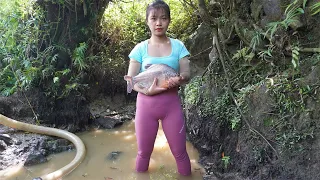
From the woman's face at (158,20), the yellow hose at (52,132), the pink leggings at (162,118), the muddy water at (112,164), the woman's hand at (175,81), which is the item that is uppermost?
the woman's face at (158,20)

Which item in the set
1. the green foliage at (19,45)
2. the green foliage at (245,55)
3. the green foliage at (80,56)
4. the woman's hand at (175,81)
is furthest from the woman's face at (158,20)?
the green foliage at (19,45)

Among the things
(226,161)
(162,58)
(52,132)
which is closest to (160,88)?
(162,58)

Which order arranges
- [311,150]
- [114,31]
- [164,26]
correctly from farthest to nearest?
1. [114,31]
2. [164,26]
3. [311,150]

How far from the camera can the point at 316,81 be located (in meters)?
2.84

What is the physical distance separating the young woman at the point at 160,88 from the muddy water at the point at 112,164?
59 centimetres

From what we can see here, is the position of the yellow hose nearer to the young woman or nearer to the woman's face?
the young woman

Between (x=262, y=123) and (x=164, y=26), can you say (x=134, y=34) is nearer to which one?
(x=164, y=26)

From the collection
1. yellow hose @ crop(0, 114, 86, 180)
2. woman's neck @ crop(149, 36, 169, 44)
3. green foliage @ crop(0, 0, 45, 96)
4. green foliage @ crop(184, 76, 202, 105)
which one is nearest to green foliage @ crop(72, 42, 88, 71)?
green foliage @ crop(0, 0, 45, 96)

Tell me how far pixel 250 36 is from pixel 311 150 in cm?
160

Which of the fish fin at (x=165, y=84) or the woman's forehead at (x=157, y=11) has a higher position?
the woman's forehead at (x=157, y=11)

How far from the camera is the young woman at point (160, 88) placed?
3.09 meters

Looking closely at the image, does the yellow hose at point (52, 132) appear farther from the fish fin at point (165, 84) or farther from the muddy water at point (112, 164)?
the fish fin at point (165, 84)

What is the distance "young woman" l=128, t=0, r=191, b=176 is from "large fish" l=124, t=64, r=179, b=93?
5cm

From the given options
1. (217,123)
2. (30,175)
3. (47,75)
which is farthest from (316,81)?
(47,75)
